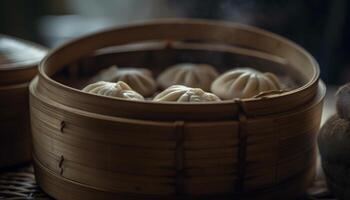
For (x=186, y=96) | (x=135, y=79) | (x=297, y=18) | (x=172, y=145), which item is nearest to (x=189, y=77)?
(x=135, y=79)

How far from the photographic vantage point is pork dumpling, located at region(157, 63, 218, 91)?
1.29 metres

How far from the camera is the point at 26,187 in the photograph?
3.67 feet

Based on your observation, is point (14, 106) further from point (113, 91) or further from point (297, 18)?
point (297, 18)

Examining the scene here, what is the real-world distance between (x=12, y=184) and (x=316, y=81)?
66cm

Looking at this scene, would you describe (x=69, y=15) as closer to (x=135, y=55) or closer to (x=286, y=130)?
(x=135, y=55)

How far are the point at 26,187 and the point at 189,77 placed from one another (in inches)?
17.9

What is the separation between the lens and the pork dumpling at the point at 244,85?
3.72 ft

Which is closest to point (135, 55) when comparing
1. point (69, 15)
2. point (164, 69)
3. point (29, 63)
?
point (164, 69)

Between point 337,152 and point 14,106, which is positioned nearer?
point 337,152

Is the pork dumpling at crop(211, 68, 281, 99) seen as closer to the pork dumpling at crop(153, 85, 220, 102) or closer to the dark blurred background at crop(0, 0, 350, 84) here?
the pork dumpling at crop(153, 85, 220, 102)

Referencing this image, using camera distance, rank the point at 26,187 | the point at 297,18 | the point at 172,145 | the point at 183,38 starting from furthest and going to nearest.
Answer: the point at 297,18 < the point at 183,38 < the point at 26,187 < the point at 172,145

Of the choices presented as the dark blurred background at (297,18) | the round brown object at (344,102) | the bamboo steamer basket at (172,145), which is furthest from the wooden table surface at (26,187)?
the dark blurred background at (297,18)

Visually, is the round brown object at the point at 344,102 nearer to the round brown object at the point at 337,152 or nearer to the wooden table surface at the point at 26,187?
the round brown object at the point at 337,152

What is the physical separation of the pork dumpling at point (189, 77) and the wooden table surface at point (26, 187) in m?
0.34
